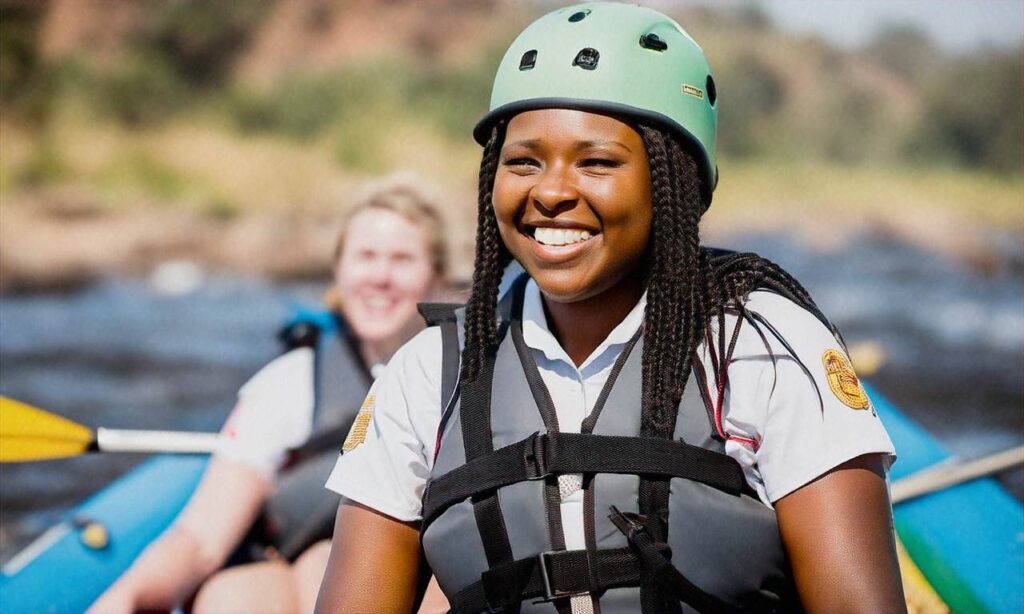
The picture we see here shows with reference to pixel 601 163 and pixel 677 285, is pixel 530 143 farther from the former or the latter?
pixel 677 285

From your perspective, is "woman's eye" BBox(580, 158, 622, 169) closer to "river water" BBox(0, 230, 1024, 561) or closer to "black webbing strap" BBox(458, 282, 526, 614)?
"black webbing strap" BBox(458, 282, 526, 614)

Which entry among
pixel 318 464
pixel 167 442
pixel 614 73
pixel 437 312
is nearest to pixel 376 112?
pixel 167 442

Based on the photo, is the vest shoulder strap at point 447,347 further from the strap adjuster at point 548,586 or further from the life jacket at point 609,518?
the strap adjuster at point 548,586

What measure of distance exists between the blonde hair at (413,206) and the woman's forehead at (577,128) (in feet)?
5.22

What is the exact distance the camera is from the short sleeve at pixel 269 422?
3.20 meters

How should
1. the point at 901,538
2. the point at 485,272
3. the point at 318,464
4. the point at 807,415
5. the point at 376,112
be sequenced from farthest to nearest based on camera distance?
the point at 376,112, the point at 901,538, the point at 318,464, the point at 485,272, the point at 807,415

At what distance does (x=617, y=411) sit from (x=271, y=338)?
9879mm

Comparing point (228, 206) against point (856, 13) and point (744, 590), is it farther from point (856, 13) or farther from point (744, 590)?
point (744, 590)

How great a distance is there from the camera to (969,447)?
897 cm

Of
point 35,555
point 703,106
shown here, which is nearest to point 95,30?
point 35,555

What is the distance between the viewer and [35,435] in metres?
3.45

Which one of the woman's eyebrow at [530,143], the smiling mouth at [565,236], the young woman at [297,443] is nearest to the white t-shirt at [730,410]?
the smiling mouth at [565,236]

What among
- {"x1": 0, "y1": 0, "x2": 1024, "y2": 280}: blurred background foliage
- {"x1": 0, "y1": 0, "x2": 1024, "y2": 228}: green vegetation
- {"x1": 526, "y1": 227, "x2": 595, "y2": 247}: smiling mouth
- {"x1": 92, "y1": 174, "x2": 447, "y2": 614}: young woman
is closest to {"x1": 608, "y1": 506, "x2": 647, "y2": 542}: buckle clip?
{"x1": 526, "y1": 227, "x2": 595, "y2": 247}: smiling mouth

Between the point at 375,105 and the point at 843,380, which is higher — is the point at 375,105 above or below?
above
